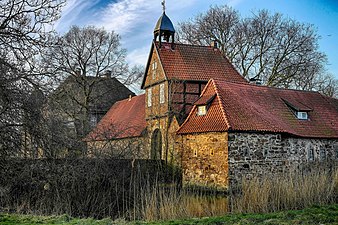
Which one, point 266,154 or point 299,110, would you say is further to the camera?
point 299,110

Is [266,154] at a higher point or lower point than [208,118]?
lower

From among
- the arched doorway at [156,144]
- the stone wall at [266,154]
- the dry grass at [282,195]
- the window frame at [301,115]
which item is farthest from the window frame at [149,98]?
the dry grass at [282,195]

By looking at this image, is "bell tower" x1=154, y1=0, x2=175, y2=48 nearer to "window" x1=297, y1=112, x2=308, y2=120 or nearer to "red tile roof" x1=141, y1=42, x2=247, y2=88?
"red tile roof" x1=141, y1=42, x2=247, y2=88

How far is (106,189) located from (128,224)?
7.78 meters

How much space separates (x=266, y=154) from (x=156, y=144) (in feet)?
27.1

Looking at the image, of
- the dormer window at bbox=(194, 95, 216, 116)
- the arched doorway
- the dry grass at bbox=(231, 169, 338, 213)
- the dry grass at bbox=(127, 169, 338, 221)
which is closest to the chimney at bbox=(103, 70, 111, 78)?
the arched doorway

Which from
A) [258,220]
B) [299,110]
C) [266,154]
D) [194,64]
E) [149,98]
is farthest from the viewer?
[149,98]

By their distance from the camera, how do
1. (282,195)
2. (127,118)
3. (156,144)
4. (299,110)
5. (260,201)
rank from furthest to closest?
(127,118) < (156,144) < (299,110) < (282,195) < (260,201)

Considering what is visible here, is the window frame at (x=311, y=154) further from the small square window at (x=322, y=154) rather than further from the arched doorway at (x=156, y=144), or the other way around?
the arched doorway at (x=156, y=144)

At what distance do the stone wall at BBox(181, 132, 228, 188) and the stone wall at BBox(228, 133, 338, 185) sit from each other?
1.30 ft

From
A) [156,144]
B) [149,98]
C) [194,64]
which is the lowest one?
[156,144]

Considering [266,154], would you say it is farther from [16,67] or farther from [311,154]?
[16,67]

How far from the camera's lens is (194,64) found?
24.1 meters

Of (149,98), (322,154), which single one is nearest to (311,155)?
(322,154)
